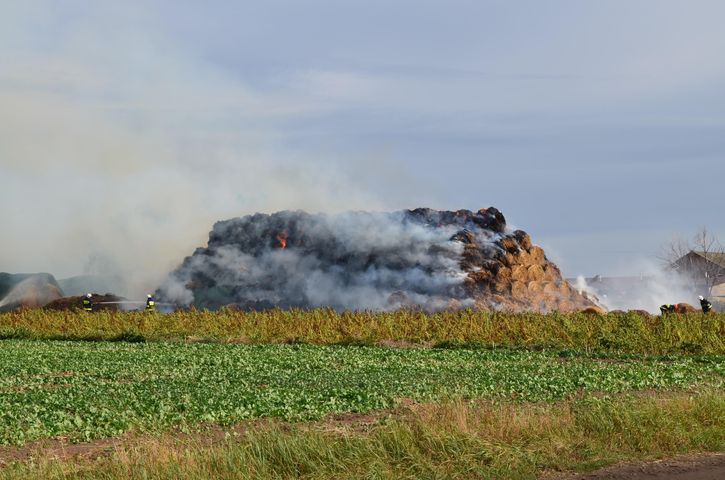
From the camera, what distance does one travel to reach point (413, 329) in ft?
133

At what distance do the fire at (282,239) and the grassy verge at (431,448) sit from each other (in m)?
64.2

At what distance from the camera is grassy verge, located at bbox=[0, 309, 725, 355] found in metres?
35.6

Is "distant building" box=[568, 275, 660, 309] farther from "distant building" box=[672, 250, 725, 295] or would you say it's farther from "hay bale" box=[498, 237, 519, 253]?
"hay bale" box=[498, 237, 519, 253]

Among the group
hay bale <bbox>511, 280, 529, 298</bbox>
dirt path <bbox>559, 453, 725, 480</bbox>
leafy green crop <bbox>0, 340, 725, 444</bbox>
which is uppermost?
hay bale <bbox>511, 280, 529, 298</bbox>

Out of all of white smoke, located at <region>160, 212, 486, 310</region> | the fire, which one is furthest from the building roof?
the fire

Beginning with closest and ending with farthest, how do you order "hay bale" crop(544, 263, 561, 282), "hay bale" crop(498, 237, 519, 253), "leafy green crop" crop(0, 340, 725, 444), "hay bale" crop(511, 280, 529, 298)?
"leafy green crop" crop(0, 340, 725, 444) → "hay bale" crop(511, 280, 529, 298) → "hay bale" crop(498, 237, 519, 253) → "hay bale" crop(544, 263, 561, 282)

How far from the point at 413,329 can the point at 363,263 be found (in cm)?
3227

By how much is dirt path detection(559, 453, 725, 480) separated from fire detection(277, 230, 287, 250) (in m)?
66.5

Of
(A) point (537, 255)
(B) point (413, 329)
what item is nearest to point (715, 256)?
(A) point (537, 255)

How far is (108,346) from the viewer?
38.8 m

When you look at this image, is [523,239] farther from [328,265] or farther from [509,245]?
[328,265]

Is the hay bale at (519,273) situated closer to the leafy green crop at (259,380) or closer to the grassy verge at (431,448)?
the leafy green crop at (259,380)

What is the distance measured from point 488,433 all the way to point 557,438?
43.3 inches

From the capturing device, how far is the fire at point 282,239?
79812 mm
